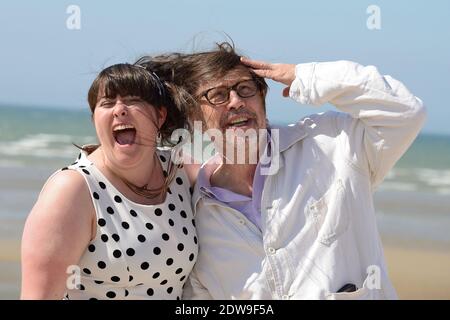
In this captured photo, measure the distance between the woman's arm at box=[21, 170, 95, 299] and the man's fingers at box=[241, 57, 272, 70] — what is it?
129 cm

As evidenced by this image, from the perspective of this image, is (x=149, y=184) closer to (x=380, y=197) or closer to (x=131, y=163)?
(x=131, y=163)

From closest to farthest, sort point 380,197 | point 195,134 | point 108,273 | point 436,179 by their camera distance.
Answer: point 108,273 < point 195,134 < point 380,197 < point 436,179

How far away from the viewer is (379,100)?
415 cm

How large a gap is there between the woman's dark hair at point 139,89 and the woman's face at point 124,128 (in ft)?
0.12

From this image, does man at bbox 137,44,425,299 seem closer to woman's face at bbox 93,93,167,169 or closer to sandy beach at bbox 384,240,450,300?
woman's face at bbox 93,93,167,169

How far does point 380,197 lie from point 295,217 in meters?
11.5

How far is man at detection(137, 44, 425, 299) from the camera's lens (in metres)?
4.16

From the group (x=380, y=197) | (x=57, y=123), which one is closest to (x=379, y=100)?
(x=380, y=197)

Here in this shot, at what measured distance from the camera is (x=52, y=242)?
3789 millimetres

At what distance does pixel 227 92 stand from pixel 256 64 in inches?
9.5

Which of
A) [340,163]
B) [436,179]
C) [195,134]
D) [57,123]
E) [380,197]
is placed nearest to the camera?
[340,163]

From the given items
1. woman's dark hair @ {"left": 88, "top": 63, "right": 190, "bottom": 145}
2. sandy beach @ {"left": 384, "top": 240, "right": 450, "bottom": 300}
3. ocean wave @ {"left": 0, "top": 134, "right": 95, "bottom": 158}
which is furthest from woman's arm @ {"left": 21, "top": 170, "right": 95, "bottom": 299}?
ocean wave @ {"left": 0, "top": 134, "right": 95, "bottom": 158}

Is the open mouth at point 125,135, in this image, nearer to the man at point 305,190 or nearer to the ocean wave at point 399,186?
the man at point 305,190

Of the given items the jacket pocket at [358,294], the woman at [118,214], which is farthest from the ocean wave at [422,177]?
the woman at [118,214]
